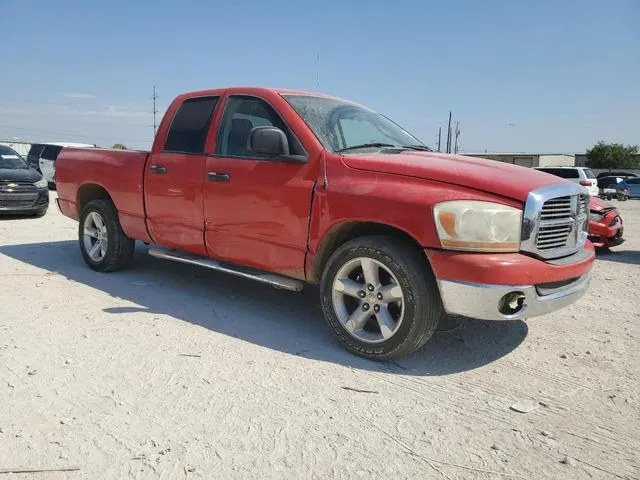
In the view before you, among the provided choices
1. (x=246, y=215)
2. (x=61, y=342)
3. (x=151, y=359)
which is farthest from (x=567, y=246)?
(x=61, y=342)

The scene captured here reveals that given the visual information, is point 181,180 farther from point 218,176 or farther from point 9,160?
point 9,160

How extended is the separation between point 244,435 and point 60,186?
5243 mm

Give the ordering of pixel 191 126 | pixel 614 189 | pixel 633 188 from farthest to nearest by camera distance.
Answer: pixel 633 188 < pixel 614 189 < pixel 191 126

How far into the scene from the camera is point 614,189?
30.4 metres

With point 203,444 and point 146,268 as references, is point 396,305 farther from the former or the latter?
point 146,268

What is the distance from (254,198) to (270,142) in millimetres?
533

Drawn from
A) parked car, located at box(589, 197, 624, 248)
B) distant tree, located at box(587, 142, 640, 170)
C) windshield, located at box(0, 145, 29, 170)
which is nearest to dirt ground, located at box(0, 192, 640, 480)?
parked car, located at box(589, 197, 624, 248)

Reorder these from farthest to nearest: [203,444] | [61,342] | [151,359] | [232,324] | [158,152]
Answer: [158,152], [232,324], [61,342], [151,359], [203,444]

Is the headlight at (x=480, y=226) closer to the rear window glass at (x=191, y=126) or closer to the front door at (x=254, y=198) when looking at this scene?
the front door at (x=254, y=198)

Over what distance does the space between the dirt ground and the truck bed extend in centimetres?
96

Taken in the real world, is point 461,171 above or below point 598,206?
above

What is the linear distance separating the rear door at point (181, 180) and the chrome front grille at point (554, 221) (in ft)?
9.20

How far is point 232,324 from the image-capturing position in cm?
443

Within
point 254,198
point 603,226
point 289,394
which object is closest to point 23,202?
point 254,198
